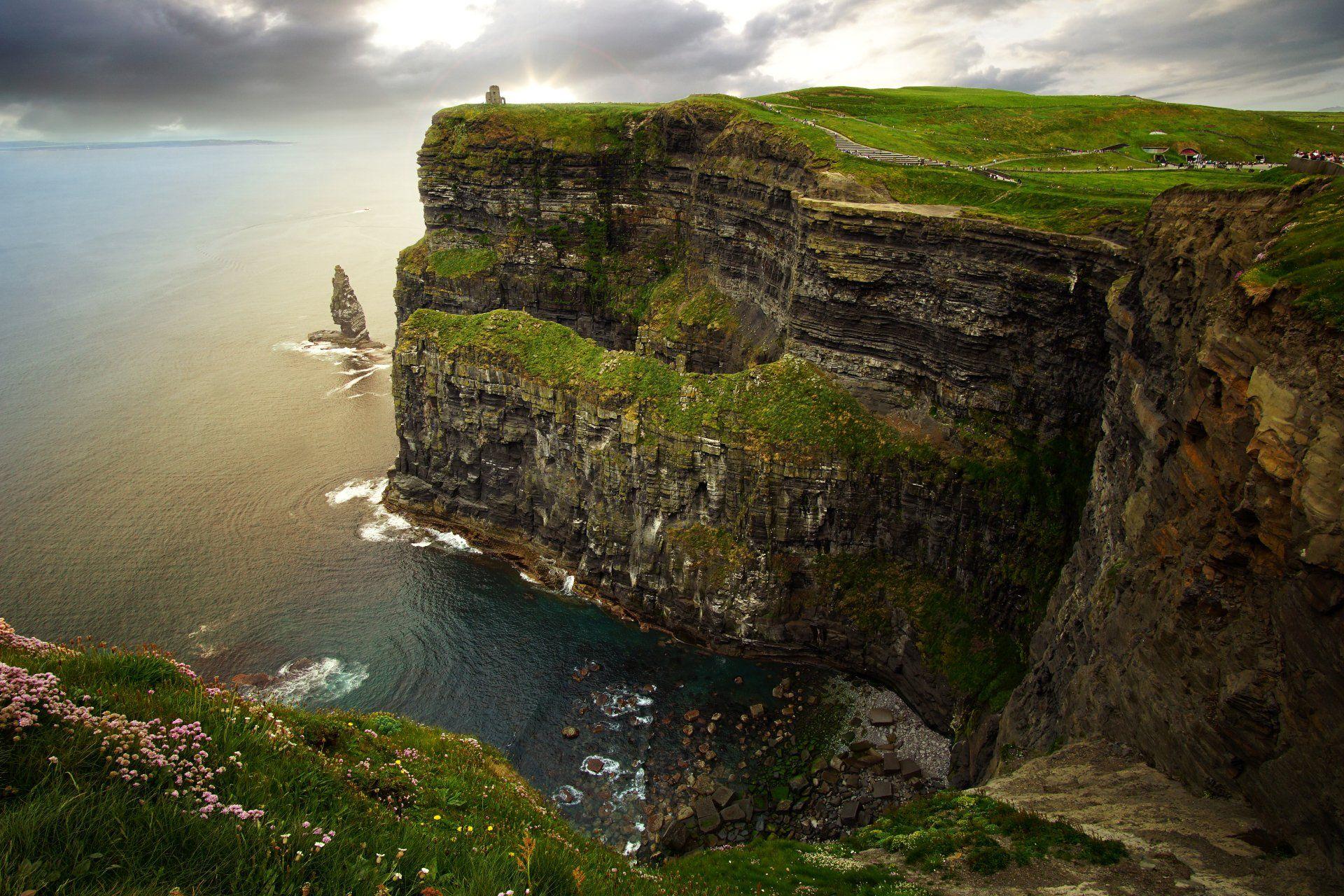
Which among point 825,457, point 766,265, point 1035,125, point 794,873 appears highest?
point 1035,125

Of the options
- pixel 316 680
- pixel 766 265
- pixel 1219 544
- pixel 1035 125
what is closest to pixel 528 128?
pixel 766 265

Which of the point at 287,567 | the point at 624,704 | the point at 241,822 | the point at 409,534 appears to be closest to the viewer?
the point at 241,822

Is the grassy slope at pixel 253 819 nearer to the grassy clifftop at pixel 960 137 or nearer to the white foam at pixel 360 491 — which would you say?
the grassy clifftop at pixel 960 137

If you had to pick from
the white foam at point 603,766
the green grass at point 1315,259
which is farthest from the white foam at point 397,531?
the green grass at point 1315,259

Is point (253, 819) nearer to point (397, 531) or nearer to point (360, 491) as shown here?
point (397, 531)

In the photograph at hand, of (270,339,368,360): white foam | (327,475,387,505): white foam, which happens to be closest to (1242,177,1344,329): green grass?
(327,475,387,505): white foam

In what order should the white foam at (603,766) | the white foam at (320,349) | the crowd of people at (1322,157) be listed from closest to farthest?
the crowd of people at (1322,157), the white foam at (603,766), the white foam at (320,349)

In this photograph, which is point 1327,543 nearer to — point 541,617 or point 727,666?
point 727,666
